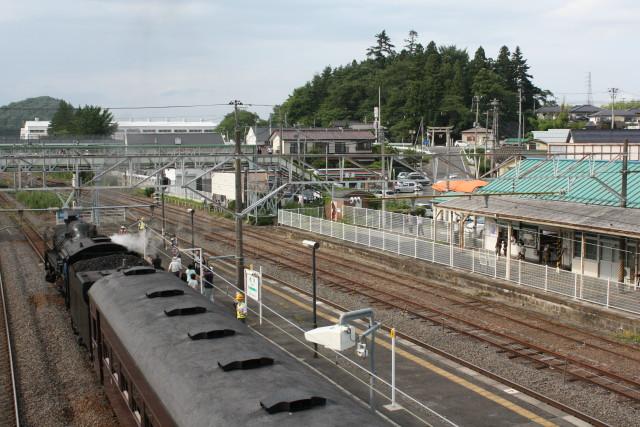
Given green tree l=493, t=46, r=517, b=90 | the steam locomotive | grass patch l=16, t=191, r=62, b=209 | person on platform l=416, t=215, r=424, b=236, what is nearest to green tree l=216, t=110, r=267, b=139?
green tree l=493, t=46, r=517, b=90

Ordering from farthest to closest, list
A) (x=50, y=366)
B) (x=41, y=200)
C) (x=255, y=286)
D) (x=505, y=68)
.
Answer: (x=505, y=68) → (x=41, y=200) → (x=255, y=286) → (x=50, y=366)

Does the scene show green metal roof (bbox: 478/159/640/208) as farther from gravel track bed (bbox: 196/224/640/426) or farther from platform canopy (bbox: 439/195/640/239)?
gravel track bed (bbox: 196/224/640/426)

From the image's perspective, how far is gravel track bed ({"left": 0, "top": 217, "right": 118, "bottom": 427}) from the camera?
1140 cm

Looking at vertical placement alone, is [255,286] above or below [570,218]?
below

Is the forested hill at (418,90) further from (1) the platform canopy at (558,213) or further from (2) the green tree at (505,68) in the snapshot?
(1) the platform canopy at (558,213)

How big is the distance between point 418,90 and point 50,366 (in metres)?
78.5

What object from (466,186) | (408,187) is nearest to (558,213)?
(466,186)

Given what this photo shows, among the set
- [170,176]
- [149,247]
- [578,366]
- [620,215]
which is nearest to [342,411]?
[578,366]

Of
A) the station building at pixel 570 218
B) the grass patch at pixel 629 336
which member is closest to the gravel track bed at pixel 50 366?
the grass patch at pixel 629 336

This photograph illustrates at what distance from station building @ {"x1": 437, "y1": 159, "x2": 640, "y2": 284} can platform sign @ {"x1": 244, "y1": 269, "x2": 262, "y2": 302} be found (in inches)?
334

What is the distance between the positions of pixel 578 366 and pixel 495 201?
490 inches

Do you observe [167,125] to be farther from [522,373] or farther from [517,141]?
[522,373]

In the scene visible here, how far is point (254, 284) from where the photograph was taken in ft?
55.3

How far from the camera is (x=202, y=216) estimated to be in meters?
47.6
